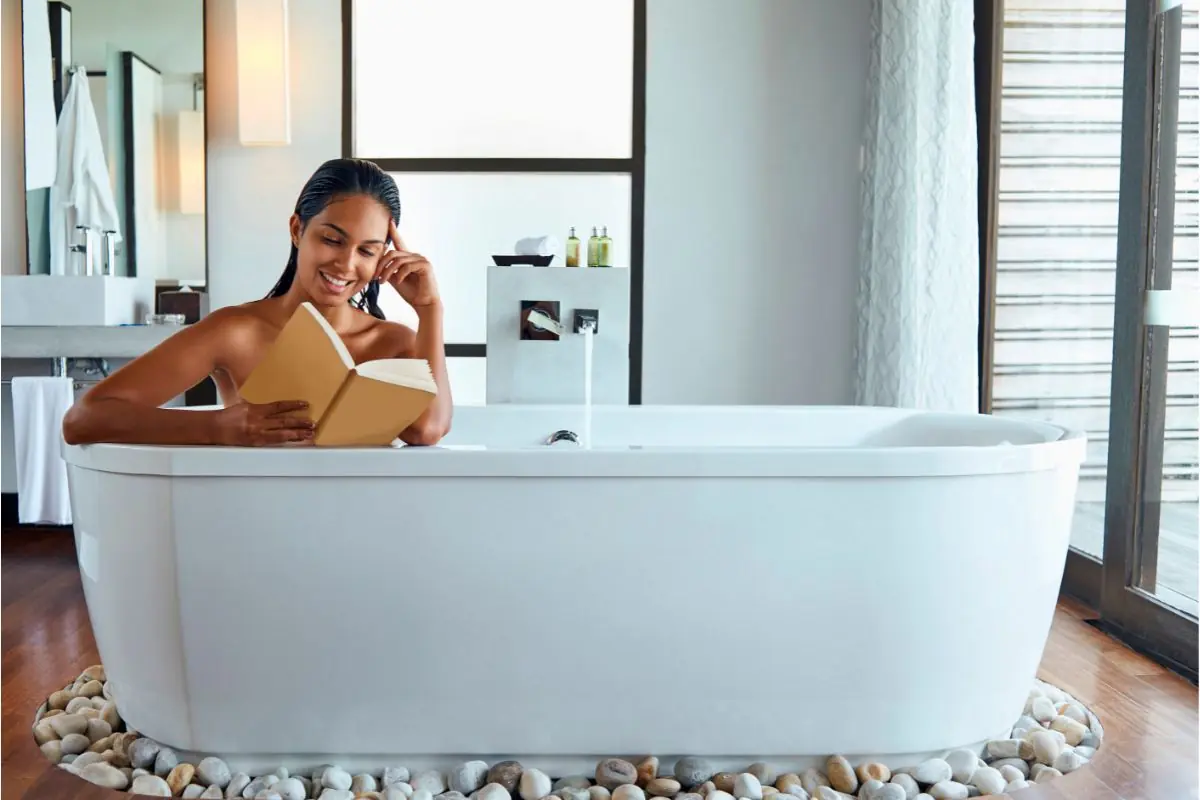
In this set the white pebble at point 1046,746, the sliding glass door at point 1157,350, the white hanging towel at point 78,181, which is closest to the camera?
the white pebble at point 1046,746

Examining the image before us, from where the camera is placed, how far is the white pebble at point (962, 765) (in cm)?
200

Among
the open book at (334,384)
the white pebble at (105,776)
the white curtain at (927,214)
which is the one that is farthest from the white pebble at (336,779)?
the white curtain at (927,214)

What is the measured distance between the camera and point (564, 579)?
1.93 m

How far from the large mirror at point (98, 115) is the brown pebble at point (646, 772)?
3.10 metres

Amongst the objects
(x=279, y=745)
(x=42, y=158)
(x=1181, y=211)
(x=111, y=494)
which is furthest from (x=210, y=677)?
(x=42, y=158)

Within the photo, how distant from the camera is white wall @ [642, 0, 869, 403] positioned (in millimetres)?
4324

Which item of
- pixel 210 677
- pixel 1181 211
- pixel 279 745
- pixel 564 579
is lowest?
pixel 279 745

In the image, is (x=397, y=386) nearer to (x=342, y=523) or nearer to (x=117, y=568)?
(x=342, y=523)

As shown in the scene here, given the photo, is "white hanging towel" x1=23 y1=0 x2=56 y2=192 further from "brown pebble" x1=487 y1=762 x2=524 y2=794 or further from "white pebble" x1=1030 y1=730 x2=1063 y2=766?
"white pebble" x1=1030 y1=730 x2=1063 y2=766

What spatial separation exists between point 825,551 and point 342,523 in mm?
818

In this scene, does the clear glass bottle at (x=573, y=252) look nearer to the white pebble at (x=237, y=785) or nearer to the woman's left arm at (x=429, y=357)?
the woman's left arm at (x=429, y=357)

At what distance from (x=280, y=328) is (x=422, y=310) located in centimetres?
27

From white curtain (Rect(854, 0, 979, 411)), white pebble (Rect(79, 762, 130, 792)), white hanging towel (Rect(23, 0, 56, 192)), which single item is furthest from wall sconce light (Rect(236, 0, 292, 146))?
white pebble (Rect(79, 762, 130, 792))

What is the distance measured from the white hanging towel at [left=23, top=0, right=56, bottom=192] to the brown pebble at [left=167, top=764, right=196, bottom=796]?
2985 millimetres
